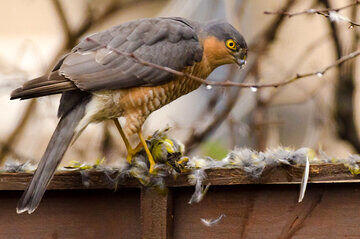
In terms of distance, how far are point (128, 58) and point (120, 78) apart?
0.08 meters

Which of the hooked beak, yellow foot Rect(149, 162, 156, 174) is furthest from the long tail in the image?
the hooked beak

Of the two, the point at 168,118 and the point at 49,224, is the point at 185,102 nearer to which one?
the point at 168,118

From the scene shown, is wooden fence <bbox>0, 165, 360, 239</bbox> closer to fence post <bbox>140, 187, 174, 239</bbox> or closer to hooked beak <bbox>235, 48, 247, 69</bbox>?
fence post <bbox>140, 187, 174, 239</bbox>

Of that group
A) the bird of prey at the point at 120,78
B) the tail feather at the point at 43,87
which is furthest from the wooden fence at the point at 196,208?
the tail feather at the point at 43,87

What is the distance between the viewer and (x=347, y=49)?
13.0ft

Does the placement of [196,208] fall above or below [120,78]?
below

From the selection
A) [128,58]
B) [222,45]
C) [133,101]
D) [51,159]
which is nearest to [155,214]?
[51,159]

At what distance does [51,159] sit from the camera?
2.27m

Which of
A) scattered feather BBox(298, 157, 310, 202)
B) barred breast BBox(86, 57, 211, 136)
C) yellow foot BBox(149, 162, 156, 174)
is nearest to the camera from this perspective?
scattered feather BBox(298, 157, 310, 202)

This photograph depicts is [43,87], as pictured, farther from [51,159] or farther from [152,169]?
[152,169]

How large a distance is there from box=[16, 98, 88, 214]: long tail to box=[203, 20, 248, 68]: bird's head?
0.63 m

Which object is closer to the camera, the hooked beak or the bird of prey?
the bird of prey

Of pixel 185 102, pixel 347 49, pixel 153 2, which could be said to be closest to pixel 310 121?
pixel 347 49

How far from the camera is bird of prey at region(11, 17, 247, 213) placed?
2.37m
